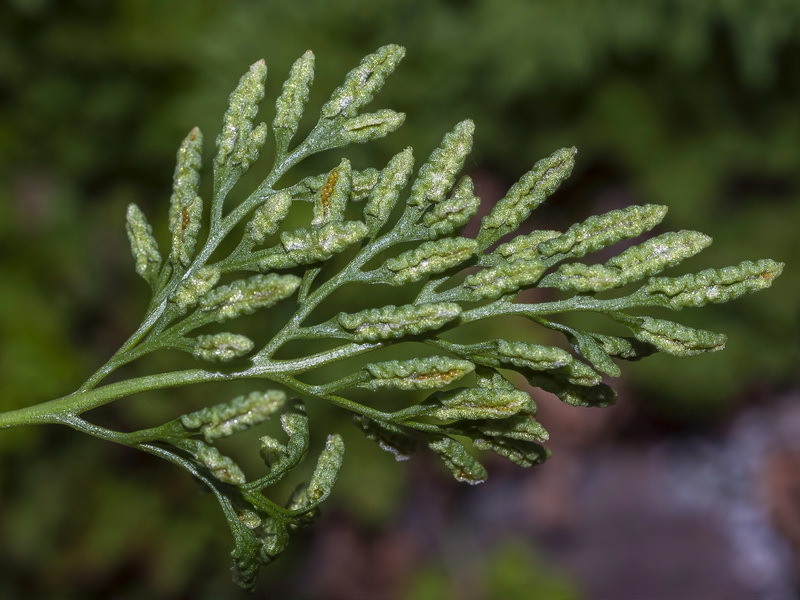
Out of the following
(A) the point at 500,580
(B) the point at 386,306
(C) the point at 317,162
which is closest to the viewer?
(B) the point at 386,306

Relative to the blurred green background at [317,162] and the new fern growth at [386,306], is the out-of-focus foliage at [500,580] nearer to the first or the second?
the blurred green background at [317,162]

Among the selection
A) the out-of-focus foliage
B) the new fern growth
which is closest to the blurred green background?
the out-of-focus foliage

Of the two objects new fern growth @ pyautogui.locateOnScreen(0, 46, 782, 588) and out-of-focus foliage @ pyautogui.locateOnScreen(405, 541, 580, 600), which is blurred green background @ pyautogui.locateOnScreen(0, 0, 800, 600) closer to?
out-of-focus foliage @ pyautogui.locateOnScreen(405, 541, 580, 600)

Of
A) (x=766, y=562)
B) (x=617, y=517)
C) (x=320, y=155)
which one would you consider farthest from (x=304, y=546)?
(x=766, y=562)

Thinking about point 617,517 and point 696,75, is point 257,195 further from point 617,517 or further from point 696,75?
point 617,517

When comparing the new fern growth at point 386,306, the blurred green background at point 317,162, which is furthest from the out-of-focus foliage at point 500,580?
the new fern growth at point 386,306

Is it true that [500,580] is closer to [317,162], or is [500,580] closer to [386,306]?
[317,162]

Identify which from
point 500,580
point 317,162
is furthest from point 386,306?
point 500,580
